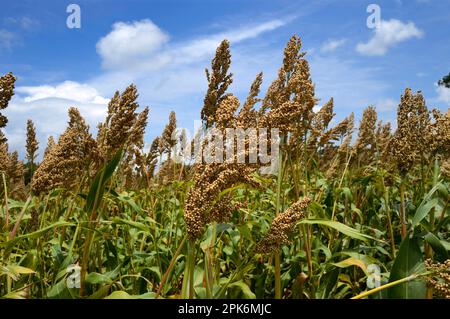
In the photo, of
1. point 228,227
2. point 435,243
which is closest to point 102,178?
point 228,227

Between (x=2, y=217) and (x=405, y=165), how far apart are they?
10.5 ft

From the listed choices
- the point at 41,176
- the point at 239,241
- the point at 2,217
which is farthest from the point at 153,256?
the point at 2,217

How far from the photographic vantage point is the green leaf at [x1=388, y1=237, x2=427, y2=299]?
6.02 feet

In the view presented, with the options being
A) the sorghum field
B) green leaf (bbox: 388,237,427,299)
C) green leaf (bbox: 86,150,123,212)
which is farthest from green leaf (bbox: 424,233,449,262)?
green leaf (bbox: 86,150,123,212)

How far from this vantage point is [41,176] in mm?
2561

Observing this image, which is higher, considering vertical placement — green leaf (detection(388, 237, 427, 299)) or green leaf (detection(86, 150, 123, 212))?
green leaf (detection(86, 150, 123, 212))

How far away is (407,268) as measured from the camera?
6.02 ft

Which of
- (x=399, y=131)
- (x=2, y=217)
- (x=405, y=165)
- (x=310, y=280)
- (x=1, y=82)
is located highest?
(x=1, y=82)

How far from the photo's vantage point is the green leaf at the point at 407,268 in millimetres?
1834

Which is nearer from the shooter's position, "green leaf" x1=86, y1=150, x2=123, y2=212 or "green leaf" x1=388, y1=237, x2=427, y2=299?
"green leaf" x1=388, y1=237, x2=427, y2=299

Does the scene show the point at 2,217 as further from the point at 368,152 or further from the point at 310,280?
the point at 368,152

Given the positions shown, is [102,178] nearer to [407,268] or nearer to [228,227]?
[228,227]

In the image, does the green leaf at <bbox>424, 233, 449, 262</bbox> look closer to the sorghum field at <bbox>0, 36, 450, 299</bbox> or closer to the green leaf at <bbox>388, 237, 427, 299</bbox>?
the sorghum field at <bbox>0, 36, 450, 299</bbox>
